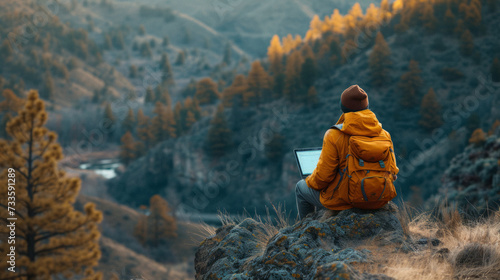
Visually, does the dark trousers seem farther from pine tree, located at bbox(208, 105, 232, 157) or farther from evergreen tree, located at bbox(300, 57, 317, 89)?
evergreen tree, located at bbox(300, 57, 317, 89)

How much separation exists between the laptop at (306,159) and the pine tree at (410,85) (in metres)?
44.4

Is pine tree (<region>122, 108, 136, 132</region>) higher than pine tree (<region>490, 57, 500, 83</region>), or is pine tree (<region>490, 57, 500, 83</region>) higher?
pine tree (<region>122, 108, 136, 132</region>)

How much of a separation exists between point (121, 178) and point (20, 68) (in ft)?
188

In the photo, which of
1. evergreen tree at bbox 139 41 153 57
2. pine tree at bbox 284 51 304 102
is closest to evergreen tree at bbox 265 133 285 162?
pine tree at bbox 284 51 304 102

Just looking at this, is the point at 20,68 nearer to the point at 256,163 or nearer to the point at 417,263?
the point at 256,163

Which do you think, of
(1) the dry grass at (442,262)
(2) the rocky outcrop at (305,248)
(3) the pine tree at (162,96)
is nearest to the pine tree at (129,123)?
(3) the pine tree at (162,96)

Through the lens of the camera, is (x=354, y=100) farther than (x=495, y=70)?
No

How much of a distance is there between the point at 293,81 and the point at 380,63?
10727 mm

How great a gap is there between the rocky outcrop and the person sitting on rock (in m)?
0.25

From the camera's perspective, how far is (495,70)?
42750 millimetres

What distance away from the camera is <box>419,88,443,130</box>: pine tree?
1625 inches

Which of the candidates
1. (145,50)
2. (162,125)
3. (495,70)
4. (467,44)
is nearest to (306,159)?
(495,70)

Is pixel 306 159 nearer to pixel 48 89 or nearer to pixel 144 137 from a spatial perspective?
pixel 144 137

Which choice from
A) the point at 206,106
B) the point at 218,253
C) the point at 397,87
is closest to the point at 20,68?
the point at 206,106
